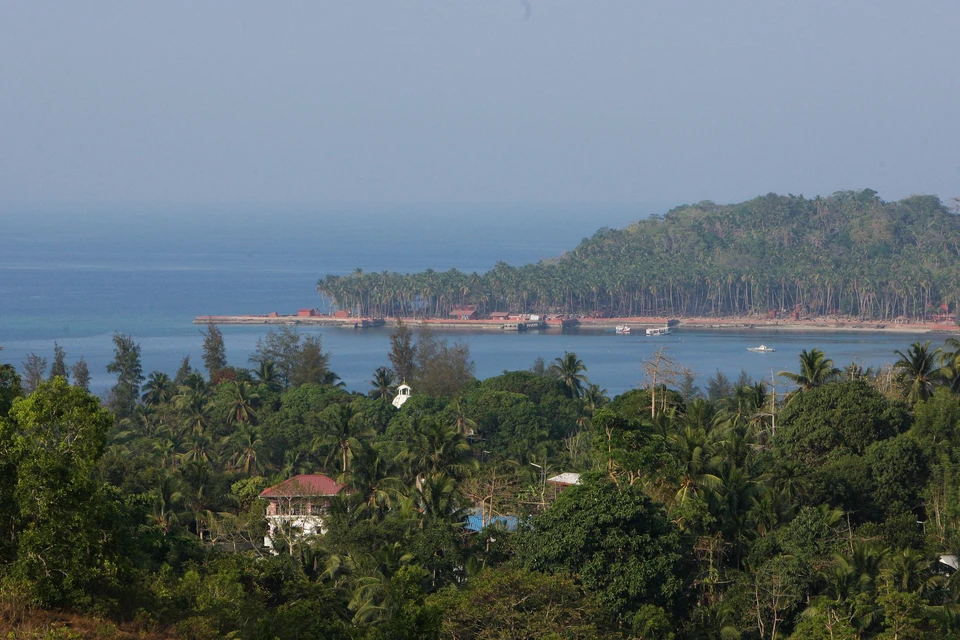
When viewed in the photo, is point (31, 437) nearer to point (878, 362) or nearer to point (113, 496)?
point (113, 496)

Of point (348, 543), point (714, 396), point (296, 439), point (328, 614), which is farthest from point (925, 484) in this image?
point (714, 396)

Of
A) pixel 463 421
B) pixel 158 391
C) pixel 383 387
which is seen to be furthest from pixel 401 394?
pixel 463 421

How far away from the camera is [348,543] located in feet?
99.9

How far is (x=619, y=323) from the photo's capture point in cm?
15538

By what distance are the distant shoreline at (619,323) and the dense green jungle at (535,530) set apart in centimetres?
10237

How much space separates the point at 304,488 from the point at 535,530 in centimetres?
1136

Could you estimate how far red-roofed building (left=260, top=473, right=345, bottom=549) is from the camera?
35.8 metres

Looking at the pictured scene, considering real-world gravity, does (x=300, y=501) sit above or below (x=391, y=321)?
below

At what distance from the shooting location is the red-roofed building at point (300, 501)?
35.8m

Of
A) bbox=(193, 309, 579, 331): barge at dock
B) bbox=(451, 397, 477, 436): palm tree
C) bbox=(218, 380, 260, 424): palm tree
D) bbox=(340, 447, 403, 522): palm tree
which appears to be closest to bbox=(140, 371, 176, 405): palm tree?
bbox=(218, 380, 260, 424): palm tree

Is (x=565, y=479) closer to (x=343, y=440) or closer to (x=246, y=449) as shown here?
(x=343, y=440)

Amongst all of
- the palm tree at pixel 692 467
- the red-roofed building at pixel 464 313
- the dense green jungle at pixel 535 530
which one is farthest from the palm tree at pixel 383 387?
the red-roofed building at pixel 464 313

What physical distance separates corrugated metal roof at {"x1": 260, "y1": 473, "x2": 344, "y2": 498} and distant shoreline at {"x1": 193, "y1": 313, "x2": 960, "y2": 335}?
10819cm

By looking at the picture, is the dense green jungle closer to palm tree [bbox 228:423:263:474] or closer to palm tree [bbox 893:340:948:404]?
palm tree [bbox 893:340:948:404]
